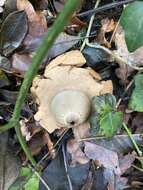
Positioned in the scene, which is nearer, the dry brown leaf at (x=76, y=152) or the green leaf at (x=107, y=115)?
the green leaf at (x=107, y=115)

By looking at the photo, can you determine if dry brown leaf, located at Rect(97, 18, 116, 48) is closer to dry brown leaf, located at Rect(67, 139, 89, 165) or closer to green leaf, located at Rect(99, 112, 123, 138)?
green leaf, located at Rect(99, 112, 123, 138)

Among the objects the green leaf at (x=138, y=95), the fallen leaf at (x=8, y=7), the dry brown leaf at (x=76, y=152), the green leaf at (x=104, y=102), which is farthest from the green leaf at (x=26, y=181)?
the fallen leaf at (x=8, y=7)

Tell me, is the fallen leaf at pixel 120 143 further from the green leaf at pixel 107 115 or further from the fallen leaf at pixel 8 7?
the fallen leaf at pixel 8 7

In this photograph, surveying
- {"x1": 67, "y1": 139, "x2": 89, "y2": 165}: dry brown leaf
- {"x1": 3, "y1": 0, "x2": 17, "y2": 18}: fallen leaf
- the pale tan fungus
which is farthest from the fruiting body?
{"x1": 3, "y1": 0, "x2": 17, "y2": 18}: fallen leaf

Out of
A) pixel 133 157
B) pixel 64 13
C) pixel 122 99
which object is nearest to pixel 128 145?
pixel 133 157

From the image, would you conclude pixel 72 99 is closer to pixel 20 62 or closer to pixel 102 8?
pixel 20 62

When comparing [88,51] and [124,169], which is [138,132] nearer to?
[124,169]
